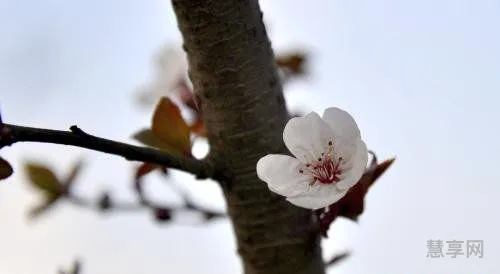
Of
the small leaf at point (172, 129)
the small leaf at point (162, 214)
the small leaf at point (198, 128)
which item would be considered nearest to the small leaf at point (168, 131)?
the small leaf at point (172, 129)

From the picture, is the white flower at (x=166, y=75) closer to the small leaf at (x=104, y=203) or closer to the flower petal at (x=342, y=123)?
the small leaf at (x=104, y=203)

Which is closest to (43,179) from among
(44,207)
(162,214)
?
(44,207)

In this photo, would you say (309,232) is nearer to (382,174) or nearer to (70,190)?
(382,174)

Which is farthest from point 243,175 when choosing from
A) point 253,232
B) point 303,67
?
point 303,67

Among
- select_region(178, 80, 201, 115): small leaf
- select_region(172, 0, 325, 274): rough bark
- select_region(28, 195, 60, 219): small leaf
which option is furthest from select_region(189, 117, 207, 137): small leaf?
select_region(28, 195, 60, 219): small leaf

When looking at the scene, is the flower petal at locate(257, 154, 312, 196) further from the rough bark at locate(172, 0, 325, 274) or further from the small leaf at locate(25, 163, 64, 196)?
the small leaf at locate(25, 163, 64, 196)

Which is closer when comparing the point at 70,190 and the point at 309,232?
the point at 309,232
